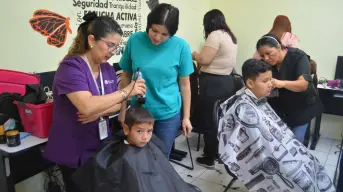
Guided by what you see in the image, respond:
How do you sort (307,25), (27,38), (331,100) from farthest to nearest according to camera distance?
(307,25) → (331,100) → (27,38)

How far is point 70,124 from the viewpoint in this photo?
1.18 m

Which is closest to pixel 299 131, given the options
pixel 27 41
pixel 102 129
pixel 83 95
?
pixel 102 129

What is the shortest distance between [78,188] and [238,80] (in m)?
1.74

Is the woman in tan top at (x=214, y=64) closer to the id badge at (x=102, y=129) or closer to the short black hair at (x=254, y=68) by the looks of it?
the short black hair at (x=254, y=68)

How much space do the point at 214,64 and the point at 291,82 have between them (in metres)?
0.87

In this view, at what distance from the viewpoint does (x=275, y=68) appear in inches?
71.5

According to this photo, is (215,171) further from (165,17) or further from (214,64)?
(165,17)

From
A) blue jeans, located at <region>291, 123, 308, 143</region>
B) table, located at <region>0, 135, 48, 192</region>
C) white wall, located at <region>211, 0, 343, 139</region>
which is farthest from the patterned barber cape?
white wall, located at <region>211, 0, 343, 139</region>

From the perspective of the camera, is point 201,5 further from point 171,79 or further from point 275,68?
point 171,79

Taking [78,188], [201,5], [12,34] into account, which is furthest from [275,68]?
[201,5]

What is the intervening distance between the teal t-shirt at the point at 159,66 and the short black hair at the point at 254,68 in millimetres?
417

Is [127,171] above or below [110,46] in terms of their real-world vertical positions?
below

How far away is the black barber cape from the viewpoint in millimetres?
1229

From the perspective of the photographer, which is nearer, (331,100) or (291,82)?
(291,82)
